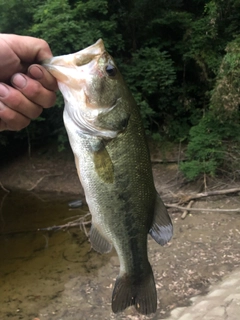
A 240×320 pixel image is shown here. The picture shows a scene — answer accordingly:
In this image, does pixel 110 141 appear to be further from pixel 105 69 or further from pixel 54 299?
pixel 54 299

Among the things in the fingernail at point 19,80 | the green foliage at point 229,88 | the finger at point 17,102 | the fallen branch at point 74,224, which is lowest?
the fallen branch at point 74,224

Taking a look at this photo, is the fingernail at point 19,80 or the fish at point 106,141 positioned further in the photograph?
the fingernail at point 19,80

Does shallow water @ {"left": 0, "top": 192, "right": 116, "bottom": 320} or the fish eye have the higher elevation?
the fish eye

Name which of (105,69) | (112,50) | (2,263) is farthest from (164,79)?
(105,69)

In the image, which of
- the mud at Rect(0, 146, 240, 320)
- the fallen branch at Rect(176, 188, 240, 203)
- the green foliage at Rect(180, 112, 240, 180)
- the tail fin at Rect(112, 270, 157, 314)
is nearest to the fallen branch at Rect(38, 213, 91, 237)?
the mud at Rect(0, 146, 240, 320)

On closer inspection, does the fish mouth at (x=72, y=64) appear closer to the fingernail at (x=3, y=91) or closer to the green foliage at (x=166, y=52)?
the fingernail at (x=3, y=91)

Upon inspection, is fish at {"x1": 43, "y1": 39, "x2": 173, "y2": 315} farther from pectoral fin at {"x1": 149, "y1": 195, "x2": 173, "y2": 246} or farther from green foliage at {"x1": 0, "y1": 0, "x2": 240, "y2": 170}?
green foliage at {"x1": 0, "y1": 0, "x2": 240, "y2": 170}

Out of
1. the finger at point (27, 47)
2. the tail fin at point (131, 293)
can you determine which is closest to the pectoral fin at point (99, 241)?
the tail fin at point (131, 293)
